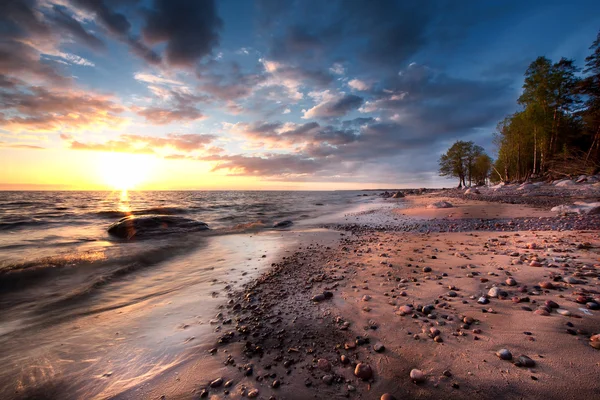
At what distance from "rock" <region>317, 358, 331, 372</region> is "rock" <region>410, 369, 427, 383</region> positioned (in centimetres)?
91

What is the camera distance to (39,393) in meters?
2.88

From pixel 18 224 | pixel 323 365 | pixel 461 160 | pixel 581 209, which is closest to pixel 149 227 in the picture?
pixel 18 224

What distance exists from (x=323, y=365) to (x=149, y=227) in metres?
14.5

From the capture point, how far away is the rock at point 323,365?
277cm

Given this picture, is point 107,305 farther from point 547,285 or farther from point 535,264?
point 535,264

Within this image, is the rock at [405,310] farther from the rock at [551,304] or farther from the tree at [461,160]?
the tree at [461,160]

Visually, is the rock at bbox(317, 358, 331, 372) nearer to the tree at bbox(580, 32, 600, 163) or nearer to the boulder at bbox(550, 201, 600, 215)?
the boulder at bbox(550, 201, 600, 215)

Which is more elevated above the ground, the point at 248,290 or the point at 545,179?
the point at 545,179

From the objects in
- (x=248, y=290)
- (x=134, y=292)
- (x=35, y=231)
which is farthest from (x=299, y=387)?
(x=35, y=231)

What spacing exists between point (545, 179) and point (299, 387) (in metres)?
48.1

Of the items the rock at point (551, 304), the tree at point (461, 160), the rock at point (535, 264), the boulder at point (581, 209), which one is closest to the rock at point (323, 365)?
the rock at point (551, 304)

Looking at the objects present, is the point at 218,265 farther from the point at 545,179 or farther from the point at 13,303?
the point at 545,179

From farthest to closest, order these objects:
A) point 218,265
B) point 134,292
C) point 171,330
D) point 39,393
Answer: point 218,265 < point 134,292 < point 171,330 < point 39,393

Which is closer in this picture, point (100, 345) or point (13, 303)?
point (100, 345)
